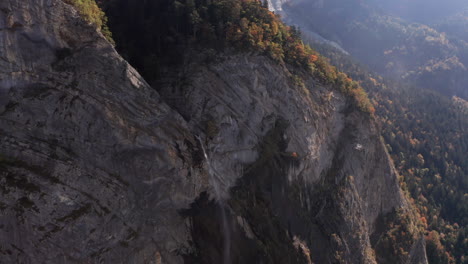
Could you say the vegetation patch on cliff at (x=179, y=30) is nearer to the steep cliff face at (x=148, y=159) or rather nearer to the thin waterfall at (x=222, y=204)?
the steep cliff face at (x=148, y=159)

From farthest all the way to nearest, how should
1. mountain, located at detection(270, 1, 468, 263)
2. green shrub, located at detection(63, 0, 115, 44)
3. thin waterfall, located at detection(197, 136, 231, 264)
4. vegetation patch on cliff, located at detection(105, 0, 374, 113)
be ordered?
mountain, located at detection(270, 1, 468, 263) → vegetation patch on cliff, located at detection(105, 0, 374, 113) → thin waterfall, located at detection(197, 136, 231, 264) → green shrub, located at detection(63, 0, 115, 44)

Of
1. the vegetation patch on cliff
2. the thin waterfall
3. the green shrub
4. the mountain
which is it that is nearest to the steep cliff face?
the thin waterfall

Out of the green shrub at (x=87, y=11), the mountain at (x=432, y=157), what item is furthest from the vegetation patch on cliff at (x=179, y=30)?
the mountain at (x=432, y=157)

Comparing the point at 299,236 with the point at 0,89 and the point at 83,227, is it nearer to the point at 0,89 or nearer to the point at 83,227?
the point at 83,227

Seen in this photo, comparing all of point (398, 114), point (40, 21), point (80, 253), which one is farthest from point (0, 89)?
point (398, 114)

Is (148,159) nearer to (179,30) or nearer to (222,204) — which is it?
(222,204)

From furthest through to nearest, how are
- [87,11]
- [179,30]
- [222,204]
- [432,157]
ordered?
[432,157], [179,30], [222,204], [87,11]

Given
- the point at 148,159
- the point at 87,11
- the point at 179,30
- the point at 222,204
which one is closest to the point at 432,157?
the point at 222,204

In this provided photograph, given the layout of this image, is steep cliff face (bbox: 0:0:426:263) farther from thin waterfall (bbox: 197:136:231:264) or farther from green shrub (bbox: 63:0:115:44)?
green shrub (bbox: 63:0:115:44)
